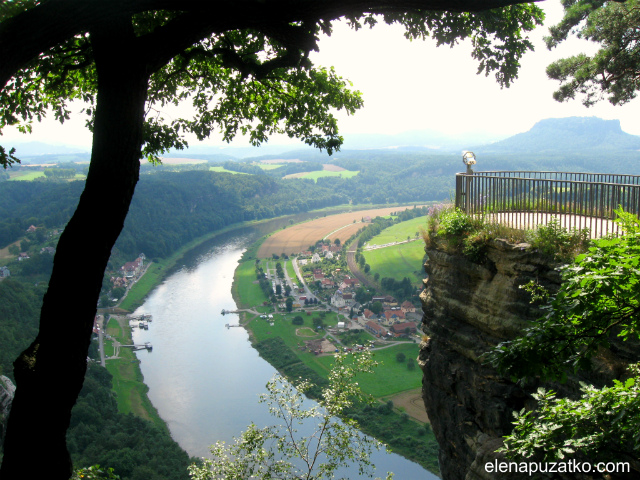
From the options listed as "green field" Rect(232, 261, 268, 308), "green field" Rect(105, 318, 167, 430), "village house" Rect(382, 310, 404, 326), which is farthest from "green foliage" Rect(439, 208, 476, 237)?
"green field" Rect(232, 261, 268, 308)

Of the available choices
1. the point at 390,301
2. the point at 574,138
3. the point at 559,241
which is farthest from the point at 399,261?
the point at 574,138

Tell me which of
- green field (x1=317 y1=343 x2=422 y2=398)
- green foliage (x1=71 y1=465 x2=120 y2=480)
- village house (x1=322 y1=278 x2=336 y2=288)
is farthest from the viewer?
village house (x1=322 y1=278 x2=336 y2=288)

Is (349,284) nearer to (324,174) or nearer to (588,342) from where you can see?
(588,342)

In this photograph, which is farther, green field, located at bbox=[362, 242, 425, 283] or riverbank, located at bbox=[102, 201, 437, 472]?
green field, located at bbox=[362, 242, 425, 283]

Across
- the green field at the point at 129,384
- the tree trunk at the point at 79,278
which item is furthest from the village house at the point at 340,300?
the tree trunk at the point at 79,278

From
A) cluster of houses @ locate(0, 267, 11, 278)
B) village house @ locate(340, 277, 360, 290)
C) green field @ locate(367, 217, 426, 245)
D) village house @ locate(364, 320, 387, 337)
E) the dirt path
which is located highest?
green field @ locate(367, 217, 426, 245)

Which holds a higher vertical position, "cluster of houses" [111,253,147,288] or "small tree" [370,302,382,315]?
"cluster of houses" [111,253,147,288]

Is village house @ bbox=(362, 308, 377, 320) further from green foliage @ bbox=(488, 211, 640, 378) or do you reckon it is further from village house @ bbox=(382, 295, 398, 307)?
green foliage @ bbox=(488, 211, 640, 378)

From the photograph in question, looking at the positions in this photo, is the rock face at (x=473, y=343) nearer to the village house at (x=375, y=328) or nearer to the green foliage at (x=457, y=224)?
the green foliage at (x=457, y=224)

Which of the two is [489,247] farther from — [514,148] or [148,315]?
[514,148]

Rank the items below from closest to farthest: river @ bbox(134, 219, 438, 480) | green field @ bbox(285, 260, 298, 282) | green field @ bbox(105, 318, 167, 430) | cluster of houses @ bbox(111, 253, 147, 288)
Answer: river @ bbox(134, 219, 438, 480)
green field @ bbox(105, 318, 167, 430)
cluster of houses @ bbox(111, 253, 147, 288)
green field @ bbox(285, 260, 298, 282)
